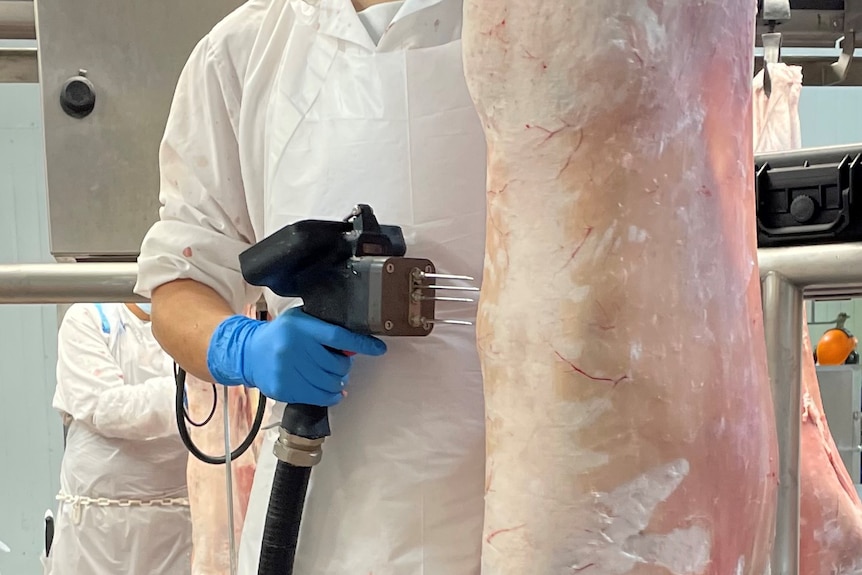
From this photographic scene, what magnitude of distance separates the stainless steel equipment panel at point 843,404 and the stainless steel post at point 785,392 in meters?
2.50

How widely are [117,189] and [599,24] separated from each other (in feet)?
3.35

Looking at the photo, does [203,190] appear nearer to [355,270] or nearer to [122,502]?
[355,270]

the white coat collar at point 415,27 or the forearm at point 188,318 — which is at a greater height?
the white coat collar at point 415,27

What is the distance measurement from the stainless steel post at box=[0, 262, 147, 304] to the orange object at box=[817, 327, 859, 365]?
282 cm

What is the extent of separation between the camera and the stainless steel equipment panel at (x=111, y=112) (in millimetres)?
1306

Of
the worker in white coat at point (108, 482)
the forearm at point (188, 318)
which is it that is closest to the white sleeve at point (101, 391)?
the worker in white coat at point (108, 482)

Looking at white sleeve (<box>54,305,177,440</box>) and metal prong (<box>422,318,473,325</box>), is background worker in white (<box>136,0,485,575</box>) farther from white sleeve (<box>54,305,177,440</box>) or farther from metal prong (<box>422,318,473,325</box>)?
white sleeve (<box>54,305,177,440</box>)

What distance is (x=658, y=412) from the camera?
1.65 ft

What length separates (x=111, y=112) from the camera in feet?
4.35

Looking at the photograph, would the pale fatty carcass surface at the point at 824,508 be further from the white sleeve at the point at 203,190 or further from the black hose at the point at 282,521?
the white sleeve at the point at 203,190

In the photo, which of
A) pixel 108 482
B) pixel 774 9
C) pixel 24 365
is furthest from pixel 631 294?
pixel 24 365

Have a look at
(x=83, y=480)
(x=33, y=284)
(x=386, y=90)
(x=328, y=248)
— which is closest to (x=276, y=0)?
(x=386, y=90)

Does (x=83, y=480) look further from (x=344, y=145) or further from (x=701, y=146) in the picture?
(x=701, y=146)

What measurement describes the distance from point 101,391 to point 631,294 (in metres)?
2.26
